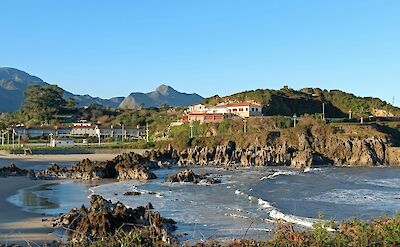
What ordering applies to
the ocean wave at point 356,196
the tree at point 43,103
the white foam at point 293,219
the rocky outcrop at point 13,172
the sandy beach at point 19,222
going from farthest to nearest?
the tree at point 43,103, the rocky outcrop at point 13,172, the ocean wave at point 356,196, the white foam at point 293,219, the sandy beach at point 19,222

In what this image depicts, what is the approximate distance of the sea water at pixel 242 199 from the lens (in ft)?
73.6

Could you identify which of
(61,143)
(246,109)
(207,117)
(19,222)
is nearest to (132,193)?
(19,222)

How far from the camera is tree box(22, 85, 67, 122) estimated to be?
113250mm

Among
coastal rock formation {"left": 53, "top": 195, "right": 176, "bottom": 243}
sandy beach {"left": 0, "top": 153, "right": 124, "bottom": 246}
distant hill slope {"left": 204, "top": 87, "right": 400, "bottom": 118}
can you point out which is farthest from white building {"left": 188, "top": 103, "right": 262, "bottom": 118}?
coastal rock formation {"left": 53, "top": 195, "right": 176, "bottom": 243}

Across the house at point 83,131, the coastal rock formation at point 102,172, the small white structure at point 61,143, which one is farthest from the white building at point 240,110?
the coastal rock formation at point 102,172

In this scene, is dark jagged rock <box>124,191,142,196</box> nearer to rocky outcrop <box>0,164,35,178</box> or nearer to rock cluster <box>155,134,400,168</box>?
rocky outcrop <box>0,164,35,178</box>

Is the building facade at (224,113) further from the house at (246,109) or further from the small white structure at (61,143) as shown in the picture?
the small white structure at (61,143)

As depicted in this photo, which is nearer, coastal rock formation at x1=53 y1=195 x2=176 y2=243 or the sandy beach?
coastal rock formation at x1=53 y1=195 x2=176 y2=243

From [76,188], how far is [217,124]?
48451 millimetres

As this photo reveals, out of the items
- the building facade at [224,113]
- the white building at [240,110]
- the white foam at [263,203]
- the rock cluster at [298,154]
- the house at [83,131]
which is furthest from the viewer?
the house at [83,131]

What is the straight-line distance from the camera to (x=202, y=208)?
87.7 feet

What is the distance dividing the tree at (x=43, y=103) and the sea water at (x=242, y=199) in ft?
245

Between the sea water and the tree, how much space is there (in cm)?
7473

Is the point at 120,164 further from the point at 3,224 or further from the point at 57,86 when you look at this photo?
the point at 57,86
